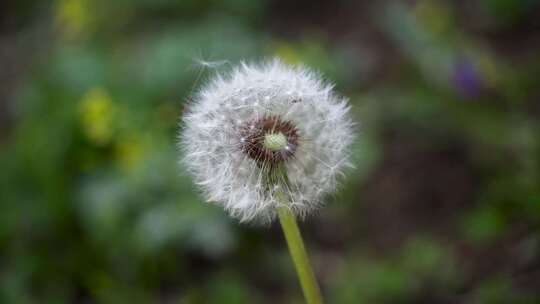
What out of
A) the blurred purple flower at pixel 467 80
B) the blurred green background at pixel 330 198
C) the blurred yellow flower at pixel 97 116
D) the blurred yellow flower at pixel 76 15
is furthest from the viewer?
the blurred yellow flower at pixel 76 15

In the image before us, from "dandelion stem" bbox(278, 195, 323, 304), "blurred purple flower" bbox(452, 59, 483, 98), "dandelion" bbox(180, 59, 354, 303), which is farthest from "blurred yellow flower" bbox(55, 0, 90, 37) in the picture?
"dandelion stem" bbox(278, 195, 323, 304)

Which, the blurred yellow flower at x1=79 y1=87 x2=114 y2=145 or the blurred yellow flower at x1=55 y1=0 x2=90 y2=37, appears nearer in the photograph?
the blurred yellow flower at x1=79 y1=87 x2=114 y2=145

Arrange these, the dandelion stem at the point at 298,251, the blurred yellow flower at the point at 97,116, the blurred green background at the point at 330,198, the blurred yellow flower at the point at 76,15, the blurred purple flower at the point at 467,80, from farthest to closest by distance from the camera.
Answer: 1. the blurred yellow flower at the point at 76,15
2. the blurred purple flower at the point at 467,80
3. the blurred yellow flower at the point at 97,116
4. the blurred green background at the point at 330,198
5. the dandelion stem at the point at 298,251

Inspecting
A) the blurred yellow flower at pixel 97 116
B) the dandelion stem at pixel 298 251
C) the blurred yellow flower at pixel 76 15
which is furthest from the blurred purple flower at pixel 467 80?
the blurred yellow flower at pixel 76 15

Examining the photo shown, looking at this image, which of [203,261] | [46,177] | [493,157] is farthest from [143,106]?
[493,157]

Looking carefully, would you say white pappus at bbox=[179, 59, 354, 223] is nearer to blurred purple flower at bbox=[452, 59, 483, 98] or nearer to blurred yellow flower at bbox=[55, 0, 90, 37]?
blurred purple flower at bbox=[452, 59, 483, 98]

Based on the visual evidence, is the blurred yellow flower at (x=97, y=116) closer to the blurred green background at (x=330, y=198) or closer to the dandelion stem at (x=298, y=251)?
the blurred green background at (x=330, y=198)

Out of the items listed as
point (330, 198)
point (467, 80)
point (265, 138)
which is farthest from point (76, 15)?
point (265, 138)

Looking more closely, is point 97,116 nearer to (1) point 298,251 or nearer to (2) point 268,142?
(2) point 268,142
